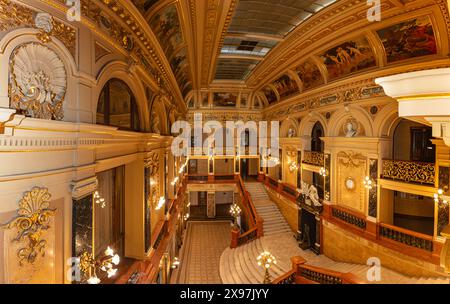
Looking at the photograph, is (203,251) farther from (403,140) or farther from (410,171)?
(403,140)

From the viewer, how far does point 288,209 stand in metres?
13.8

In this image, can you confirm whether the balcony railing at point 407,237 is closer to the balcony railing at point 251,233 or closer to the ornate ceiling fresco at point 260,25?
the balcony railing at point 251,233

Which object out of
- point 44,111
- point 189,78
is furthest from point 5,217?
point 189,78

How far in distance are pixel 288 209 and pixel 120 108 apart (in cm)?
1150

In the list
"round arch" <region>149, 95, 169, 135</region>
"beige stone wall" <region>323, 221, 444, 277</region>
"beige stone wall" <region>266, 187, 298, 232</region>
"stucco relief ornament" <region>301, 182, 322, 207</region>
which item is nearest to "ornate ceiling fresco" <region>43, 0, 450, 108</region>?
"round arch" <region>149, 95, 169, 135</region>

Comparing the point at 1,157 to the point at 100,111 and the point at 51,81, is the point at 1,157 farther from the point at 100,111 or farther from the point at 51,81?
the point at 100,111

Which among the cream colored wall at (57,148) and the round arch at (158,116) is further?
the round arch at (158,116)

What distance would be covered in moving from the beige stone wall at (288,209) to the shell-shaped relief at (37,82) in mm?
12532

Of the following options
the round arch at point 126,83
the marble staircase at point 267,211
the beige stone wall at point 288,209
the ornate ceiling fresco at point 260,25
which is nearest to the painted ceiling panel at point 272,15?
Result: the ornate ceiling fresco at point 260,25

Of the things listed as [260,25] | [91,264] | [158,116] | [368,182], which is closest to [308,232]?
[368,182]

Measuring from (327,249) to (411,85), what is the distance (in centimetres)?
1059

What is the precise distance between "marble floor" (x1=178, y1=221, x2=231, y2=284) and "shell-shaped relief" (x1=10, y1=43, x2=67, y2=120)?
961cm

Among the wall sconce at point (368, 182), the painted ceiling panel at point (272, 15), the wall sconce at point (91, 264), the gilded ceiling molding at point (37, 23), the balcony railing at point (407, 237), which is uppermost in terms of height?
the painted ceiling panel at point (272, 15)

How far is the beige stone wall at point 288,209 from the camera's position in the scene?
12992 millimetres
